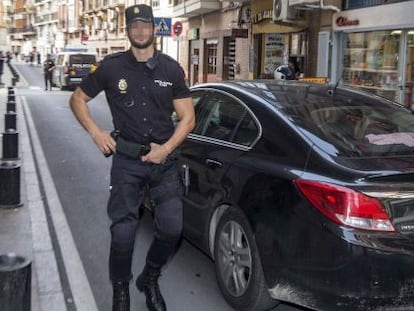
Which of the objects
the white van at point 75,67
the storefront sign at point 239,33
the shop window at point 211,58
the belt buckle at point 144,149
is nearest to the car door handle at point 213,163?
the belt buckle at point 144,149

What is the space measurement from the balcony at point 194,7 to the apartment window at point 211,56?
58.3 inches

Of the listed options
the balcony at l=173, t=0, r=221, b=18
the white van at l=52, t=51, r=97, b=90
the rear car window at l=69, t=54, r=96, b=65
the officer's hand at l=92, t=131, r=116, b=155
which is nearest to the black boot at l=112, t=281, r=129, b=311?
the officer's hand at l=92, t=131, r=116, b=155

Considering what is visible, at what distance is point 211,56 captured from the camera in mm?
28375

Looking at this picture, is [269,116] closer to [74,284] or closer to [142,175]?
[142,175]

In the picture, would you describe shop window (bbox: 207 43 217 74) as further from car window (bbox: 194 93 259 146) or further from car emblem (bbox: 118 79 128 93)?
car emblem (bbox: 118 79 128 93)

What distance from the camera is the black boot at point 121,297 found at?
3.77m

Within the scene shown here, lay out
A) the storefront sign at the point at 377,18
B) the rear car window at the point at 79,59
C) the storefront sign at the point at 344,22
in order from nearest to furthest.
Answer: the storefront sign at the point at 377,18
the storefront sign at the point at 344,22
the rear car window at the point at 79,59

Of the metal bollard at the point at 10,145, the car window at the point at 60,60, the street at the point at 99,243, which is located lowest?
the street at the point at 99,243

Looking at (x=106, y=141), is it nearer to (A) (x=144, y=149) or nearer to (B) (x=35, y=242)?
(A) (x=144, y=149)

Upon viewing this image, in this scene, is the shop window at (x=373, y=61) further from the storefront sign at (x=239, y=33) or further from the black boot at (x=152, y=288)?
the black boot at (x=152, y=288)

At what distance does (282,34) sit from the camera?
65.9ft

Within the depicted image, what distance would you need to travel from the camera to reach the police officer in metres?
3.73

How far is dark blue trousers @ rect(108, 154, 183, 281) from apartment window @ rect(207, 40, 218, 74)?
23.7 metres

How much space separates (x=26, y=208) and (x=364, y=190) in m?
4.47
